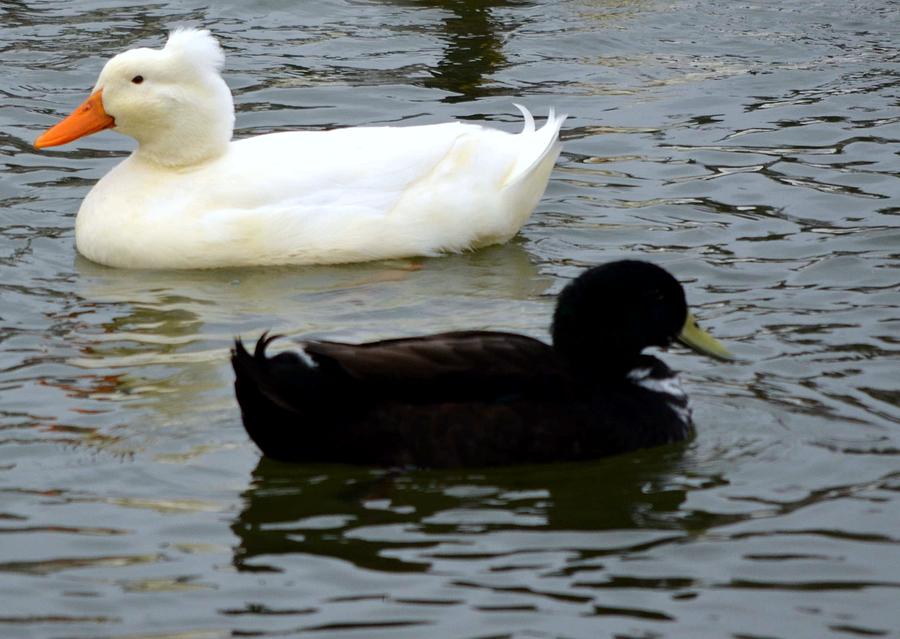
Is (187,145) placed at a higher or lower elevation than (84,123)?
lower

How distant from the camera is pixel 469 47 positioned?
538 inches

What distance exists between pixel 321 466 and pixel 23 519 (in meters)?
1.07

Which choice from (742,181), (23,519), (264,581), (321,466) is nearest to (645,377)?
(321,466)

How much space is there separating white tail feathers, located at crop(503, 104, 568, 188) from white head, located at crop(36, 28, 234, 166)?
1.51 meters

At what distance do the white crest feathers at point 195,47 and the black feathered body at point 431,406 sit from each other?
333 cm

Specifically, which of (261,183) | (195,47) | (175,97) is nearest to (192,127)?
(175,97)

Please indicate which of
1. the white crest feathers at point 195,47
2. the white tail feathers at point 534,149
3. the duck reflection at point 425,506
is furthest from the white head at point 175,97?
the duck reflection at point 425,506

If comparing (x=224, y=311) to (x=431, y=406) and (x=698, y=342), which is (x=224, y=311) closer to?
(x=431, y=406)

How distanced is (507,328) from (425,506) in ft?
7.27

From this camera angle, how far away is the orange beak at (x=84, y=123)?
9.50 meters

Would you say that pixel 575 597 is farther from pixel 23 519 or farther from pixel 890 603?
pixel 23 519

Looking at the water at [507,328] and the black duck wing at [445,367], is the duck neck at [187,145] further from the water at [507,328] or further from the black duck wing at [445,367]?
the black duck wing at [445,367]

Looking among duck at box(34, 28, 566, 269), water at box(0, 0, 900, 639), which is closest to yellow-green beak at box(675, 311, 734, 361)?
water at box(0, 0, 900, 639)

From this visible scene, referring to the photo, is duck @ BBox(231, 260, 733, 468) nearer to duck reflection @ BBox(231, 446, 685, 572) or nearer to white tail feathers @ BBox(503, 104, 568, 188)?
duck reflection @ BBox(231, 446, 685, 572)
